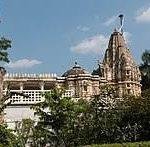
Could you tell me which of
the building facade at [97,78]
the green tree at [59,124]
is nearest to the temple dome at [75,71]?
the building facade at [97,78]

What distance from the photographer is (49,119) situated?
32.6 metres

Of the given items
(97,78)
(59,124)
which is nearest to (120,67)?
(97,78)

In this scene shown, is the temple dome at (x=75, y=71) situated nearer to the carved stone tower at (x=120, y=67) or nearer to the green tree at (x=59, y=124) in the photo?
the carved stone tower at (x=120, y=67)

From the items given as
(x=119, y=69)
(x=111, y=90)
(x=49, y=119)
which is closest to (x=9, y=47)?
(x=49, y=119)

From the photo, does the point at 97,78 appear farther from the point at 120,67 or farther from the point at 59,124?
the point at 59,124

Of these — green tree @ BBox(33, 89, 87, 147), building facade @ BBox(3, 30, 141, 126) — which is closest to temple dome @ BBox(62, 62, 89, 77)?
building facade @ BBox(3, 30, 141, 126)

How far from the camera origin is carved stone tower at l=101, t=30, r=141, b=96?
194ft

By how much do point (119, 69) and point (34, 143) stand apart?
97.7 feet

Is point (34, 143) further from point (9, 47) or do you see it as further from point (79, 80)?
point (79, 80)

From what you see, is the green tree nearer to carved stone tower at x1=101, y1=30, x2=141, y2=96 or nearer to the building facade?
the building facade

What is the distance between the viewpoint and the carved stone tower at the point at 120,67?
194ft

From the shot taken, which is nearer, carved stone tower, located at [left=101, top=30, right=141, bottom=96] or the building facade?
the building facade

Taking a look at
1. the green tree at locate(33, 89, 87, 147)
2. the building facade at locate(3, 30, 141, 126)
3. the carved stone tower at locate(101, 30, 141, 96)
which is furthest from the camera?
the carved stone tower at locate(101, 30, 141, 96)

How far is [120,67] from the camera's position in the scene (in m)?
61.2
